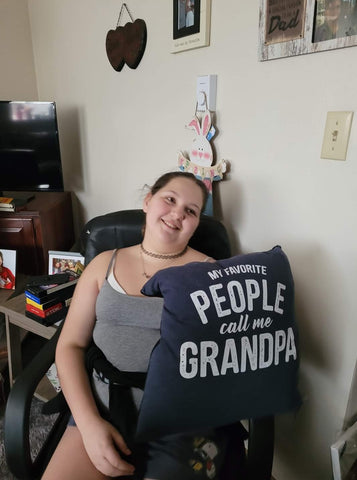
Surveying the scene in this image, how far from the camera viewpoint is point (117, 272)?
101 cm

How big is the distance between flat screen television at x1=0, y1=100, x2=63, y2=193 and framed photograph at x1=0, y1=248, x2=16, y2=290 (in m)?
0.43

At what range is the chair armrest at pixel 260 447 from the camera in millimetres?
809

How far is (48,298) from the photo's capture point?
1314 millimetres

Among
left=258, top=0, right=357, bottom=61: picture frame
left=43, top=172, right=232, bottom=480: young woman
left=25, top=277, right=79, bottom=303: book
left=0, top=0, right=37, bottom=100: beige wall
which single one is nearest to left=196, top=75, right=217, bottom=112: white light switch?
left=258, top=0, right=357, bottom=61: picture frame

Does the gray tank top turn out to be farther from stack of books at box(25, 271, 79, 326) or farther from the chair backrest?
stack of books at box(25, 271, 79, 326)

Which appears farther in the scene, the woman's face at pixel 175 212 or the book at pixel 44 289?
the book at pixel 44 289

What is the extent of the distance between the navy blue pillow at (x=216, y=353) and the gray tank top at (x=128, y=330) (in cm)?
13

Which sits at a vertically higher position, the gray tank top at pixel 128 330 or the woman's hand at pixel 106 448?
the gray tank top at pixel 128 330

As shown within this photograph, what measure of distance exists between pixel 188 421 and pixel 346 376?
0.53m

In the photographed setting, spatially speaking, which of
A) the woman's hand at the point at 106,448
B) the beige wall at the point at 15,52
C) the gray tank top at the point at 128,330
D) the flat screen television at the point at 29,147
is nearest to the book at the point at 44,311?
the gray tank top at the point at 128,330

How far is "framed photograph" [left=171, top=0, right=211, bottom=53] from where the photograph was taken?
1.14 metres

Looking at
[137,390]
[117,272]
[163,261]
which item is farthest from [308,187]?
[137,390]

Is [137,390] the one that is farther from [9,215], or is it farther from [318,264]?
[9,215]

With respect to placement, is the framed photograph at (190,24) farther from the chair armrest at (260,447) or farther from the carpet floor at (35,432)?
the carpet floor at (35,432)
